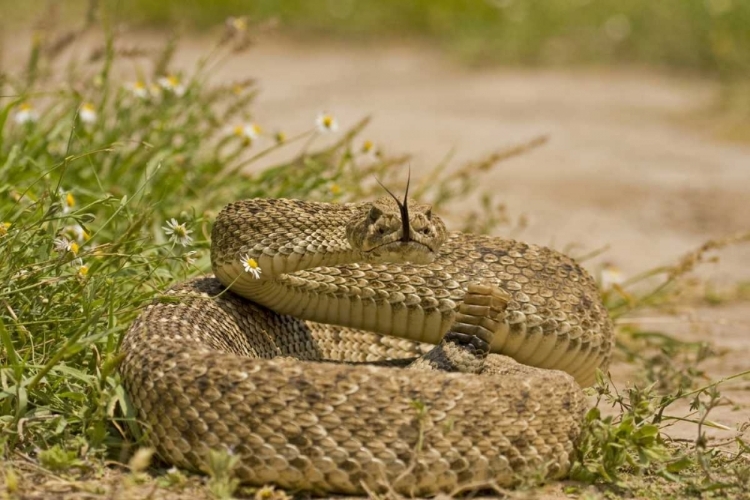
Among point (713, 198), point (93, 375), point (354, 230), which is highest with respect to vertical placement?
point (354, 230)

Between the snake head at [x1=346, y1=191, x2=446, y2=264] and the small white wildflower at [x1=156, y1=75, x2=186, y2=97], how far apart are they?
2588mm

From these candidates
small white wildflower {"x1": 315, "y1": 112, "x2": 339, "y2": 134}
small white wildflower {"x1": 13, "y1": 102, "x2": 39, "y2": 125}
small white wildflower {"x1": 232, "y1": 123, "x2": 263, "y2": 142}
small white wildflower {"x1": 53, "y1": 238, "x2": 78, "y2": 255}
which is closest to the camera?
small white wildflower {"x1": 53, "y1": 238, "x2": 78, "y2": 255}

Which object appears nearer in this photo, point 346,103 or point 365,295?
point 365,295

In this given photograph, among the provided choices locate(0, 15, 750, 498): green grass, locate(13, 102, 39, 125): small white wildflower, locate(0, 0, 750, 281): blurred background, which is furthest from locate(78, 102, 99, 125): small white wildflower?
locate(0, 0, 750, 281): blurred background

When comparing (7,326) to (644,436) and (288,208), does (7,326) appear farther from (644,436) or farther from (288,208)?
(644,436)

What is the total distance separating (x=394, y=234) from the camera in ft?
15.4

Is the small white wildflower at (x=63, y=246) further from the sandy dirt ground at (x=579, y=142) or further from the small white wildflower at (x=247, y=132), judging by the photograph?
the sandy dirt ground at (x=579, y=142)

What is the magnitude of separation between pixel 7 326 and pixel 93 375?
411 mm

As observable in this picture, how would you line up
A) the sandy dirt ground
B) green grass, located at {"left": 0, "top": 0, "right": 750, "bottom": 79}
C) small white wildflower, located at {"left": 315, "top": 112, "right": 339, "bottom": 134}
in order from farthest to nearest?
green grass, located at {"left": 0, "top": 0, "right": 750, "bottom": 79}
the sandy dirt ground
small white wildflower, located at {"left": 315, "top": 112, "right": 339, "bottom": 134}

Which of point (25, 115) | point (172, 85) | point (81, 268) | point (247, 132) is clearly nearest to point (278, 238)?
point (81, 268)

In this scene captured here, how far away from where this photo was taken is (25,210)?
498 cm

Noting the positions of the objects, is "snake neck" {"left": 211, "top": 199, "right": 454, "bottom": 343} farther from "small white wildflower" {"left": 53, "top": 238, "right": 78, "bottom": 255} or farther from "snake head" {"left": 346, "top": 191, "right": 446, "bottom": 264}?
"small white wildflower" {"left": 53, "top": 238, "right": 78, "bottom": 255}

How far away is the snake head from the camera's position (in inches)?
186

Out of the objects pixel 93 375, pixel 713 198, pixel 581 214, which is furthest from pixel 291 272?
pixel 713 198
